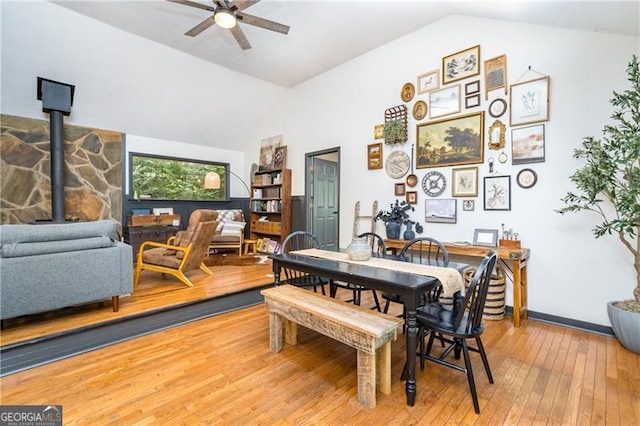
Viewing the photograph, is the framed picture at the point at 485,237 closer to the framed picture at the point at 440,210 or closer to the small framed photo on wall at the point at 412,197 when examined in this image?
the framed picture at the point at 440,210

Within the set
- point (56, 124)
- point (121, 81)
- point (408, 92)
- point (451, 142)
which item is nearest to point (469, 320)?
point (451, 142)

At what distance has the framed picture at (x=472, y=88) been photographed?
134 inches

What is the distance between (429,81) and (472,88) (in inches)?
22.8

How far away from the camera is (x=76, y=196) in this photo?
498 centimetres

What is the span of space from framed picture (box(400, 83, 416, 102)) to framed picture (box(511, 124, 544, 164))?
1382 millimetres

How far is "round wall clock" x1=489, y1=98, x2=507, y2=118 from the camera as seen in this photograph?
3215mm

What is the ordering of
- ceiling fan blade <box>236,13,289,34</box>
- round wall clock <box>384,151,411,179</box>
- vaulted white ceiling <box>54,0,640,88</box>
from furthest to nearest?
round wall clock <box>384,151,411,179</box>
ceiling fan blade <box>236,13,289,34</box>
vaulted white ceiling <box>54,0,640,88</box>

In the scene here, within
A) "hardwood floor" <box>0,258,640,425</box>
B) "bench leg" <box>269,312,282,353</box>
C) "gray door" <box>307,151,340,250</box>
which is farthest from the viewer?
"gray door" <box>307,151,340,250</box>

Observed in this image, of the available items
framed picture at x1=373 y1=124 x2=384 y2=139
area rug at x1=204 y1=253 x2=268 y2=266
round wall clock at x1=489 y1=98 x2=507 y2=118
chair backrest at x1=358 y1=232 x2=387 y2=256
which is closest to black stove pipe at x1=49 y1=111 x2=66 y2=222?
area rug at x1=204 y1=253 x2=268 y2=266

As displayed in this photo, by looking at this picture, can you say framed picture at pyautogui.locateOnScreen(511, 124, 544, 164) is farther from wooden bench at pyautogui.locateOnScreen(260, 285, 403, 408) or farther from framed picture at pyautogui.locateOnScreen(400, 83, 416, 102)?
wooden bench at pyautogui.locateOnScreen(260, 285, 403, 408)

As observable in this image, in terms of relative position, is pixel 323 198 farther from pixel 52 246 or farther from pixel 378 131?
pixel 52 246

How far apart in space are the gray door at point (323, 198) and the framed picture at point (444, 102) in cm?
212

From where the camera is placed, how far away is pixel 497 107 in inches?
128

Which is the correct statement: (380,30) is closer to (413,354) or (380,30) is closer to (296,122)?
(296,122)
